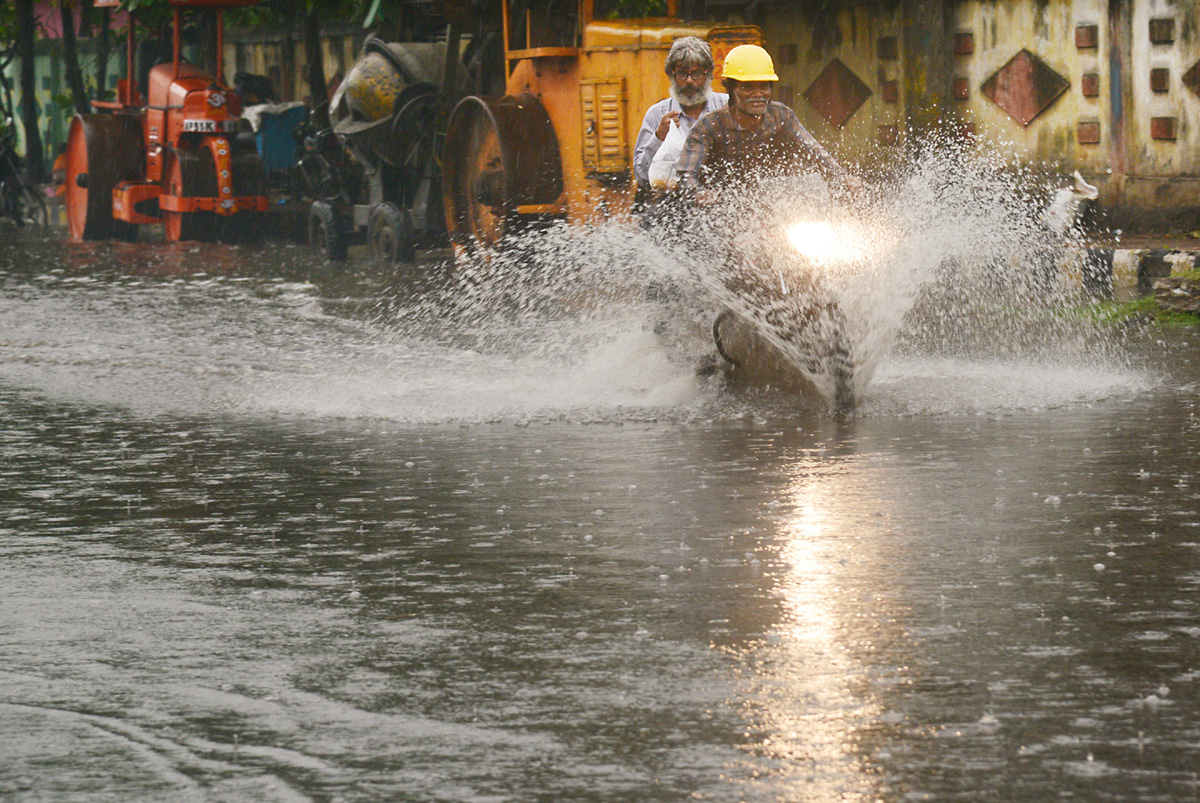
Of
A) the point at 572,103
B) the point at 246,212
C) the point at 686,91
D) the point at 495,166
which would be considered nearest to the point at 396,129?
the point at 495,166

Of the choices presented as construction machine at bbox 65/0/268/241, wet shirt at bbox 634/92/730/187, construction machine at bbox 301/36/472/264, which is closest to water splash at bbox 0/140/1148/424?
wet shirt at bbox 634/92/730/187

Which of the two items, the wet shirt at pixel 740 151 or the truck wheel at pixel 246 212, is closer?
the wet shirt at pixel 740 151

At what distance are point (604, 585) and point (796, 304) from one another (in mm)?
3733

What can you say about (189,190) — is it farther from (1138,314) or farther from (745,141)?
(745,141)

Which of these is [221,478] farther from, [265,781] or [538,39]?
[538,39]

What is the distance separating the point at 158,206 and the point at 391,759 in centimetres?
1937

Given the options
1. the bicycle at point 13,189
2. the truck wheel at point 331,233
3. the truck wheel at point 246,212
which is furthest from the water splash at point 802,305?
the bicycle at point 13,189

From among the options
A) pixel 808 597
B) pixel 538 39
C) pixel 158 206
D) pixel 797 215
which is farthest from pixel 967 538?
pixel 158 206

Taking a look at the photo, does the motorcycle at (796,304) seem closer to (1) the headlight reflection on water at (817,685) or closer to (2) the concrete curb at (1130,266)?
(1) the headlight reflection on water at (817,685)

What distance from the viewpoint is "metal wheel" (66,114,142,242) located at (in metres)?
22.4

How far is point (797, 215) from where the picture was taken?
30.3ft

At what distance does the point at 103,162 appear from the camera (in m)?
22.6

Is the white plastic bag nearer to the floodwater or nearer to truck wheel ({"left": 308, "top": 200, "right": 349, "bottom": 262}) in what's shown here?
the floodwater

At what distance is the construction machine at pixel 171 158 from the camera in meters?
20.9
